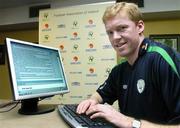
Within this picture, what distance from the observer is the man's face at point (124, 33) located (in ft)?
3.86

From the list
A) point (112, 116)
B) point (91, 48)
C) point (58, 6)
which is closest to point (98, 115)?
point (112, 116)

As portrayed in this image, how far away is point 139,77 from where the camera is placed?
3.81 feet

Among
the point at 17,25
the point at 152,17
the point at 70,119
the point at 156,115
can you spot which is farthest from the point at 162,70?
the point at 17,25

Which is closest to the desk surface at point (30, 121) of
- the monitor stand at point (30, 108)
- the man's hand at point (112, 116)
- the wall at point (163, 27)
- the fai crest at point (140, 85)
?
the monitor stand at point (30, 108)

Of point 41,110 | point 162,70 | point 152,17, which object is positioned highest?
point 152,17

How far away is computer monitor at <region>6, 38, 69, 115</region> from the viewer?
1167mm

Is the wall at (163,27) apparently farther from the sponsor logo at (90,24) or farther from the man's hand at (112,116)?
the man's hand at (112,116)

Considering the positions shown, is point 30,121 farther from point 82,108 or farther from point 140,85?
point 140,85

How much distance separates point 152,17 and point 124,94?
3935 mm

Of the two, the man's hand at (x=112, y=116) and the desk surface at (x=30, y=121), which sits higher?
the man's hand at (x=112, y=116)

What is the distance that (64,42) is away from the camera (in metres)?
3.56

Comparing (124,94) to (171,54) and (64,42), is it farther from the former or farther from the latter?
(64,42)

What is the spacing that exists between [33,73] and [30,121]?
0.29 m

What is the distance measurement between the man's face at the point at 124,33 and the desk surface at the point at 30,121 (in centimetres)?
45
